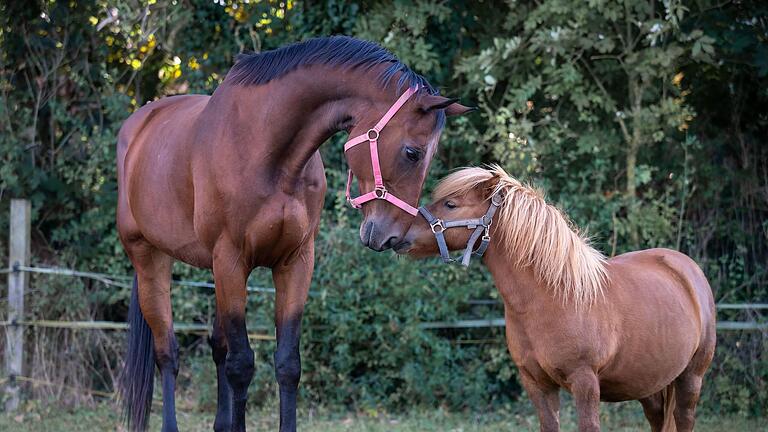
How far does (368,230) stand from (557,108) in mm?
4305

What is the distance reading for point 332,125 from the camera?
12.5 feet

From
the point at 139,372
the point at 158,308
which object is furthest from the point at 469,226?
the point at 139,372

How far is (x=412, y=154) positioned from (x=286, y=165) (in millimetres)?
625

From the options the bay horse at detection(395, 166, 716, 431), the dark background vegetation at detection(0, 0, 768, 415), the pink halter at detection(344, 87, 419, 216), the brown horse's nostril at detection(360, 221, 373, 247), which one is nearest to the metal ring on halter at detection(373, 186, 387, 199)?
the pink halter at detection(344, 87, 419, 216)

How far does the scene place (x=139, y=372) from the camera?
533cm

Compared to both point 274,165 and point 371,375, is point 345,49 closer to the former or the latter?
point 274,165

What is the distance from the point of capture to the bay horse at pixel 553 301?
12.9ft

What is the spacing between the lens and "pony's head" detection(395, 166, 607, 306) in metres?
4.02

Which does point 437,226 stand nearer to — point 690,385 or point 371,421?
point 690,385

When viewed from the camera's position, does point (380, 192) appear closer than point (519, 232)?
Yes

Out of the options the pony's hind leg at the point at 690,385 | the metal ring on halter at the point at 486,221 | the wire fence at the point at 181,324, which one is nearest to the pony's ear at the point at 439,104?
the metal ring on halter at the point at 486,221

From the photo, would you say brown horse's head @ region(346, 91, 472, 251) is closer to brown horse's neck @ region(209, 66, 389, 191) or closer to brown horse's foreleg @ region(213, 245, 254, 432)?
brown horse's neck @ region(209, 66, 389, 191)

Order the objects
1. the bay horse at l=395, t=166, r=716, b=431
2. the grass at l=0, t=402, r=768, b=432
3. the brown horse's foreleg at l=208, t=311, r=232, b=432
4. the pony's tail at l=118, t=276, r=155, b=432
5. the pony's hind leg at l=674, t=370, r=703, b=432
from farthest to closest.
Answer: the grass at l=0, t=402, r=768, b=432 < the pony's tail at l=118, t=276, r=155, b=432 < the brown horse's foreleg at l=208, t=311, r=232, b=432 < the pony's hind leg at l=674, t=370, r=703, b=432 < the bay horse at l=395, t=166, r=716, b=431

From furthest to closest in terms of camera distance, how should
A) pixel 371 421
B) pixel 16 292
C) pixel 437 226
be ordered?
1. pixel 16 292
2. pixel 371 421
3. pixel 437 226
